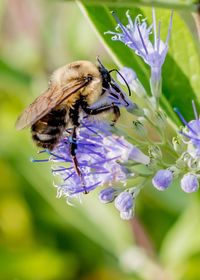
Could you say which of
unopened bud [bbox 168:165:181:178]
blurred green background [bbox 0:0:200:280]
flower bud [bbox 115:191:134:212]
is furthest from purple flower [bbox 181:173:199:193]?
blurred green background [bbox 0:0:200:280]

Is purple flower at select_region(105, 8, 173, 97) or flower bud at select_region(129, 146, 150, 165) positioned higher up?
purple flower at select_region(105, 8, 173, 97)

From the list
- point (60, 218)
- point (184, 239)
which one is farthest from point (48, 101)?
point (60, 218)

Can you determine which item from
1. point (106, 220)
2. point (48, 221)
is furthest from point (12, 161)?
point (106, 220)

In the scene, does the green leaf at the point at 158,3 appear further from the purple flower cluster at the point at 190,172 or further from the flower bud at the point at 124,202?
the flower bud at the point at 124,202

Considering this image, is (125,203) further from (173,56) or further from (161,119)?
(173,56)

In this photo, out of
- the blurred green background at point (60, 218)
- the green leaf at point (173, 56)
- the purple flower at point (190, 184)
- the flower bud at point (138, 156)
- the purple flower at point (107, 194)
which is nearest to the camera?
the purple flower at point (190, 184)

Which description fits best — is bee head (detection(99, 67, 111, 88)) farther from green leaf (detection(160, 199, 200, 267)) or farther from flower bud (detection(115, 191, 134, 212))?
green leaf (detection(160, 199, 200, 267))

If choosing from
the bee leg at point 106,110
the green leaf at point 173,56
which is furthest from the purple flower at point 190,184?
the bee leg at point 106,110
